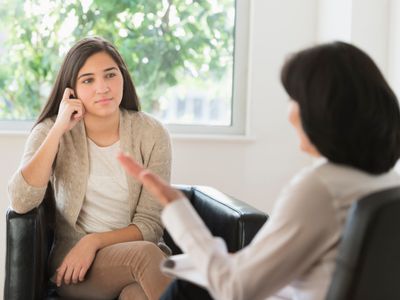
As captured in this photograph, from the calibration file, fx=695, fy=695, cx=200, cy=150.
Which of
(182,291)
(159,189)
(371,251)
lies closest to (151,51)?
(182,291)

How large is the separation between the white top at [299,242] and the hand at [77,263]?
3.11ft

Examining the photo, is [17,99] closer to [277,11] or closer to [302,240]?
[277,11]

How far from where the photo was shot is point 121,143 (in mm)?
2416

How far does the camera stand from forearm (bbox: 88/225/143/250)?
2250 millimetres

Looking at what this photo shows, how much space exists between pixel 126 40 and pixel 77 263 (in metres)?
1.46

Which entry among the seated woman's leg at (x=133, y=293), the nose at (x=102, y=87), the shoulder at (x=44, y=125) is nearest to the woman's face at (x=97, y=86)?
the nose at (x=102, y=87)

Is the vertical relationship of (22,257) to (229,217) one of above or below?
below

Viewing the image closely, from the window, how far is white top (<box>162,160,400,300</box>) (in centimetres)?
217

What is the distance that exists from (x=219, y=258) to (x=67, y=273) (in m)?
0.99

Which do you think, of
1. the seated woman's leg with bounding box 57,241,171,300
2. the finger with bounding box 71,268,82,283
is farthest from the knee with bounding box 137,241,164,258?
the finger with bounding box 71,268,82,283

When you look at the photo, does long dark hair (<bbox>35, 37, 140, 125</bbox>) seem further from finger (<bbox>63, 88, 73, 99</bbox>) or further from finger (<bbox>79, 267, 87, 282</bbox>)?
finger (<bbox>79, 267, 87, 282</bbox>)

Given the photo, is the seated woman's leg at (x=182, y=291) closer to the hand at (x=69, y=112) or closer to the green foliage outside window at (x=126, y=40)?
the hand at (x=69, y=112)

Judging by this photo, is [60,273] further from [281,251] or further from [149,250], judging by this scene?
[281,251]

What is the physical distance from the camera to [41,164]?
2.24 metres
